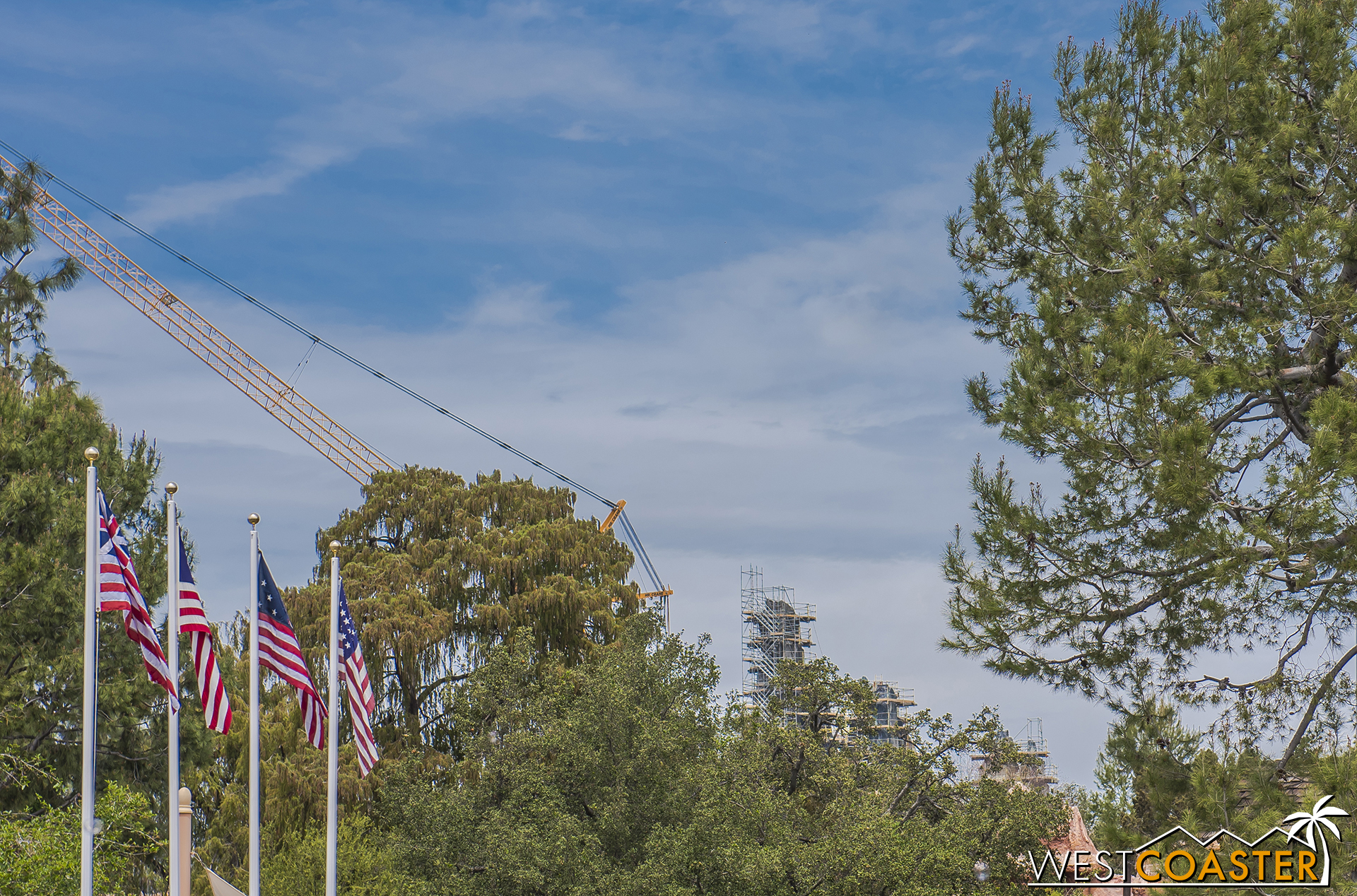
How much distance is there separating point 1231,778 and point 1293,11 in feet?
26.5

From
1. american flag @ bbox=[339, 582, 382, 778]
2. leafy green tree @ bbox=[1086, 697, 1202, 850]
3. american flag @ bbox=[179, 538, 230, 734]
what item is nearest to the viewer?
leafy green tree @ bbox=[1086, 697, 1202, 850]

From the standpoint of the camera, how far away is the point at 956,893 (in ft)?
84.5

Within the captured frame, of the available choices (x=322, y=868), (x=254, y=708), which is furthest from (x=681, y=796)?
(x=254, y=708)

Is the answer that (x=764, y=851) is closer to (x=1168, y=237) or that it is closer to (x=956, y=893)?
(x=956, y=893)

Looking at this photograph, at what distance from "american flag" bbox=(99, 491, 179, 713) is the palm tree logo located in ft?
38.4

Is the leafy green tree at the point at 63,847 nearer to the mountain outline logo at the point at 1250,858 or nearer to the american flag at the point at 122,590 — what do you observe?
the american flag at the point at 122,590

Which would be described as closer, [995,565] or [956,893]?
[995,565]

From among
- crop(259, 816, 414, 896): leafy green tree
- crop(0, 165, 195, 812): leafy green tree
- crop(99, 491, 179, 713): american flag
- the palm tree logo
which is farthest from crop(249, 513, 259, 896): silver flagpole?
the palm tree logo

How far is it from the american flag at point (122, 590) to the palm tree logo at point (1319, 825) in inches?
460

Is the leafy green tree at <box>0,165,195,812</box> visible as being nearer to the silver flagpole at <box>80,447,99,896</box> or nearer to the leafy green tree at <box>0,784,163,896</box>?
the leafy green tree at <box>0,784,163,896</box>

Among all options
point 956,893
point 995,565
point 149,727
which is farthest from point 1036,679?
point 149,727

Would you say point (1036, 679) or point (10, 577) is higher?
point (10, 577)

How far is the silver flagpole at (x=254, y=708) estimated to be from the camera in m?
16.4

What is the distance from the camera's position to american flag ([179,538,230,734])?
15.5 meters
